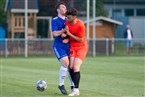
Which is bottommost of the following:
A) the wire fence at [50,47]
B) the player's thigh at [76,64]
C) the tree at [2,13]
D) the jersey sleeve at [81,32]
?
the wire fence at [50,47]

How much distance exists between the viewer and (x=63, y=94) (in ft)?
39.4

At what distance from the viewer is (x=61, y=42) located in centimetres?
1216

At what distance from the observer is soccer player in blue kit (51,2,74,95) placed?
1202cm

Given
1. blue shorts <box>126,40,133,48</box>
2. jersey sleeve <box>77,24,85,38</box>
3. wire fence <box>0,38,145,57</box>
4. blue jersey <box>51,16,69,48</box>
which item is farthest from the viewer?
blue shorts <box>126,40,133,48</box>

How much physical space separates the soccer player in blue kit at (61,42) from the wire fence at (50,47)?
68.8 feet

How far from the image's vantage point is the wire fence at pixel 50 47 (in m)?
33.4

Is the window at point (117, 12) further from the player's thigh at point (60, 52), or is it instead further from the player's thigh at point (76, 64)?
the player's thigh at point (76, 64)

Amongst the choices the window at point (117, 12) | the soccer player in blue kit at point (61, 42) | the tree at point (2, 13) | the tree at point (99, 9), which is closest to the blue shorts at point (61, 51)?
the soccer player in blue kit at point (61, 42)

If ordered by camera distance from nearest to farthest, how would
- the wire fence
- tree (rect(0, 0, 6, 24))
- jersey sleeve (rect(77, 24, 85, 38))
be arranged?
jersey sleeve (rect(77, 24, 85, 38)) → the wire fence → tree (rect(0, 0, 6, 24))

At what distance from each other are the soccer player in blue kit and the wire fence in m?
21.0

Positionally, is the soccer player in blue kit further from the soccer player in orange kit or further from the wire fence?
the wire fence

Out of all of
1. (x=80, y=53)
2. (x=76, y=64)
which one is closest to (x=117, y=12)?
(x=80, y=53)

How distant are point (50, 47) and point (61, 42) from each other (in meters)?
22.0

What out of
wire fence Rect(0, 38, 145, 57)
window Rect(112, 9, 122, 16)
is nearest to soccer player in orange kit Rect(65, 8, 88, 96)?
wire fence Rect(0, 38, 145, 57)
